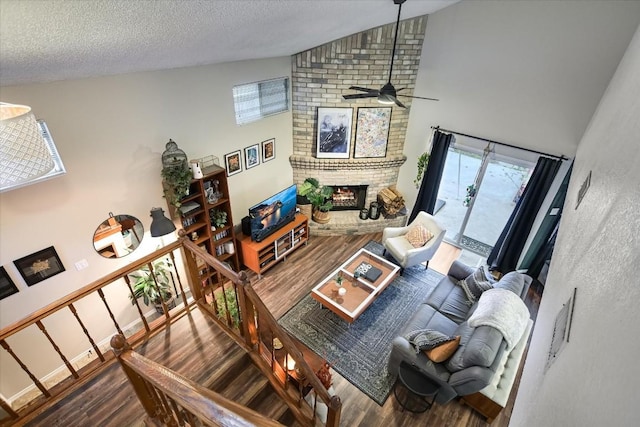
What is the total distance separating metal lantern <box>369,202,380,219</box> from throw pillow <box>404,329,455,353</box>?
296cm

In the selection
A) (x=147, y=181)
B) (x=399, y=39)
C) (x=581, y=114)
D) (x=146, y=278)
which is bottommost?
(x=146, y=278)

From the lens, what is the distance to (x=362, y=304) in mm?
4309

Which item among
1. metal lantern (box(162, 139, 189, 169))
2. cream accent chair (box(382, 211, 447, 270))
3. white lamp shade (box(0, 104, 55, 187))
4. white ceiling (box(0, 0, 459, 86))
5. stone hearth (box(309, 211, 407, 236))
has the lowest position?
stone hearth (box(309, 211, 407, 236))

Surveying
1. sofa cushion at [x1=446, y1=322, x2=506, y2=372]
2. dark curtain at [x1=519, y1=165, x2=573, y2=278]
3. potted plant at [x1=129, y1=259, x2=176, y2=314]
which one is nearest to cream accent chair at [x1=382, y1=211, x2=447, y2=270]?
dark curtain at [x1=519, y1=165, x2=573, y2=278]

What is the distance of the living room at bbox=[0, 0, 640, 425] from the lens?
1806 mm

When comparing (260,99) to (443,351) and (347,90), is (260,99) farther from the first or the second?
(443,351)

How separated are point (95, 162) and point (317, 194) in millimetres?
3372

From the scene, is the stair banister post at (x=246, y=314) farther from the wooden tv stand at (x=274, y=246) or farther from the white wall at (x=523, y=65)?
the white wall at (x=523, y=65)

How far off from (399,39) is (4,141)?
16.4 ft

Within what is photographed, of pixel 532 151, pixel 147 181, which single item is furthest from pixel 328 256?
pixel 532 151

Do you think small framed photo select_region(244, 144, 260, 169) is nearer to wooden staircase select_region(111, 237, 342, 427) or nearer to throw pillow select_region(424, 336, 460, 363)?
wooden staircase select_region(111, 237, 342, 427)

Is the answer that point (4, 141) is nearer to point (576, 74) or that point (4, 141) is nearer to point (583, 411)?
point (583, 411)

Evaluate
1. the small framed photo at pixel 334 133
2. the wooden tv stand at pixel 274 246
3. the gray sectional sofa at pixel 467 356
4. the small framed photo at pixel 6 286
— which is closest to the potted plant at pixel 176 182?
the wooden tv stand at pixel 274 246

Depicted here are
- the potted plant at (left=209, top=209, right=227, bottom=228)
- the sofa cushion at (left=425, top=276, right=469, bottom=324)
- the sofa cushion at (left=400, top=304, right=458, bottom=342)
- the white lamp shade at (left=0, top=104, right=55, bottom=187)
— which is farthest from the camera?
the potted plant at (left=209, top=209, right=227, bottom=228)
